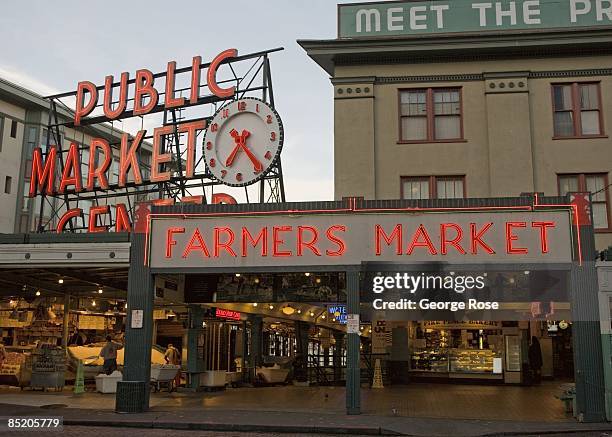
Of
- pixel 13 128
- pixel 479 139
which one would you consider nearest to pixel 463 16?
pixel 479 139

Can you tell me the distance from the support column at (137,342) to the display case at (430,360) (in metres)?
15.6

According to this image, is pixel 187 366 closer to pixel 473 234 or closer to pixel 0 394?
pixel 0 394

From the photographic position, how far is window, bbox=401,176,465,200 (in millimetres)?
24609

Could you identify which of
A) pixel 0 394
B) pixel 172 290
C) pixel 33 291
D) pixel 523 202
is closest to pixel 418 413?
pixel 523 202

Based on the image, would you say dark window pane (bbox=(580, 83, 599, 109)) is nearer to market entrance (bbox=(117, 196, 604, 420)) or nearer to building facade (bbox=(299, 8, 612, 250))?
building facade (bbox=(299, 8, 612, 250))

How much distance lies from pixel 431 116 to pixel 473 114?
1.45m

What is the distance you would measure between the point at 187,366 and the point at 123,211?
712 cm

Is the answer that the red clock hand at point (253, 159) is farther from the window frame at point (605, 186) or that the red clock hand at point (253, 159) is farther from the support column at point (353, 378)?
the window frame at point (605, 186)

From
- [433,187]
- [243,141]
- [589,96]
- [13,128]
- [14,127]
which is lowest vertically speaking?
[433,187]

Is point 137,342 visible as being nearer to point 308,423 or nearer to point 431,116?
point 308,423

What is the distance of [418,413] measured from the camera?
63.6ft

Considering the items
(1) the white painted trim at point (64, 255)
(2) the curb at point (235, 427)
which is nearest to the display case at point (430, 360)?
(1) the white painted trim at point (64, 255)

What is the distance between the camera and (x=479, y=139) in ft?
81.1

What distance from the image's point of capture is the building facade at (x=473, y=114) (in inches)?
954
